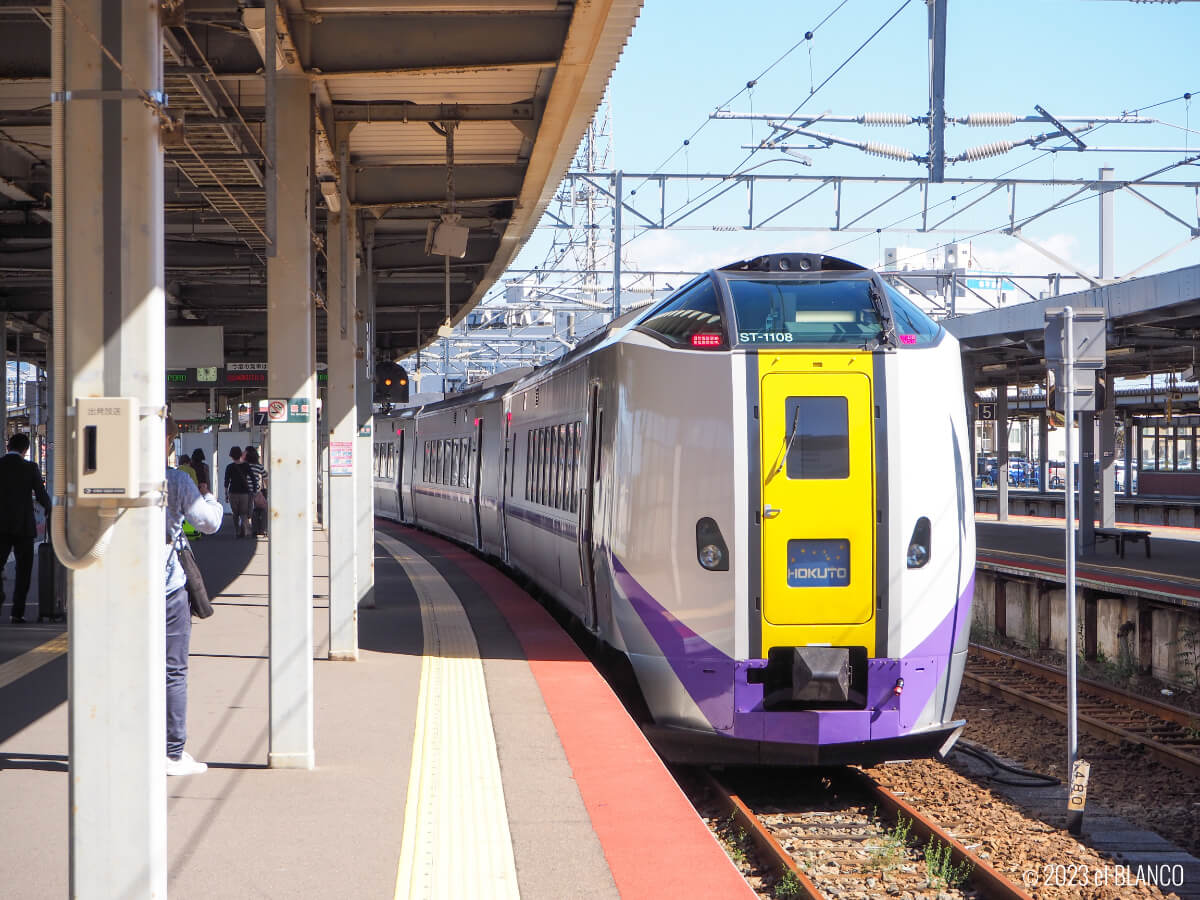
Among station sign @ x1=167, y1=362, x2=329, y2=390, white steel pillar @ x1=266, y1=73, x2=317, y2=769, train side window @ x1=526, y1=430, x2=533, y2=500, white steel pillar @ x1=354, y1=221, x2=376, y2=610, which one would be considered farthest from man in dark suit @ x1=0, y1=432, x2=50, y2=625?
station sign @ x1=167, y1=362, x2=329, y2=390

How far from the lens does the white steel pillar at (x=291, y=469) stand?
686 centimetres

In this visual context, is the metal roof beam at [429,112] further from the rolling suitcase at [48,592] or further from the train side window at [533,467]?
the rolling suitcase at [48,592]

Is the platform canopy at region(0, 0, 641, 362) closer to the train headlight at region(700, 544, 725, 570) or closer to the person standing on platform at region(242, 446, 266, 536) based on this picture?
the train headlight at region(700, 544, 725, 570)

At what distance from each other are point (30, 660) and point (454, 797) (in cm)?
518

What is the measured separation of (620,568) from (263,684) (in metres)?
2.84

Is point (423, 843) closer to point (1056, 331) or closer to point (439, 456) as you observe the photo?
point (1056, 331)

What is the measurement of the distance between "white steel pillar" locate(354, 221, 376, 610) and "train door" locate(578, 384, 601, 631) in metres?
3.39

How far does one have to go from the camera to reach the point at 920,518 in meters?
7.89

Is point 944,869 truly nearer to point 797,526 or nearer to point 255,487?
point 797,526

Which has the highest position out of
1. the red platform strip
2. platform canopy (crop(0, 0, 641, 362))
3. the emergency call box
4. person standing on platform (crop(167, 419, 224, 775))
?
platform canopy (crop(0, 0, 641, 362))

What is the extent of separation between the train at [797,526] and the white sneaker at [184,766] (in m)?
2.77

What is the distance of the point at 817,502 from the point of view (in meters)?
7.80

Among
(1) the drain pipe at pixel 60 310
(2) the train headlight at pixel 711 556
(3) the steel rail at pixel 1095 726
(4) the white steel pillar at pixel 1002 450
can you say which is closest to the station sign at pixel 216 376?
(3) the steel rail at pixel 1095 726

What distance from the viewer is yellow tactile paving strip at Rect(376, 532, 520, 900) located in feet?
16.6
